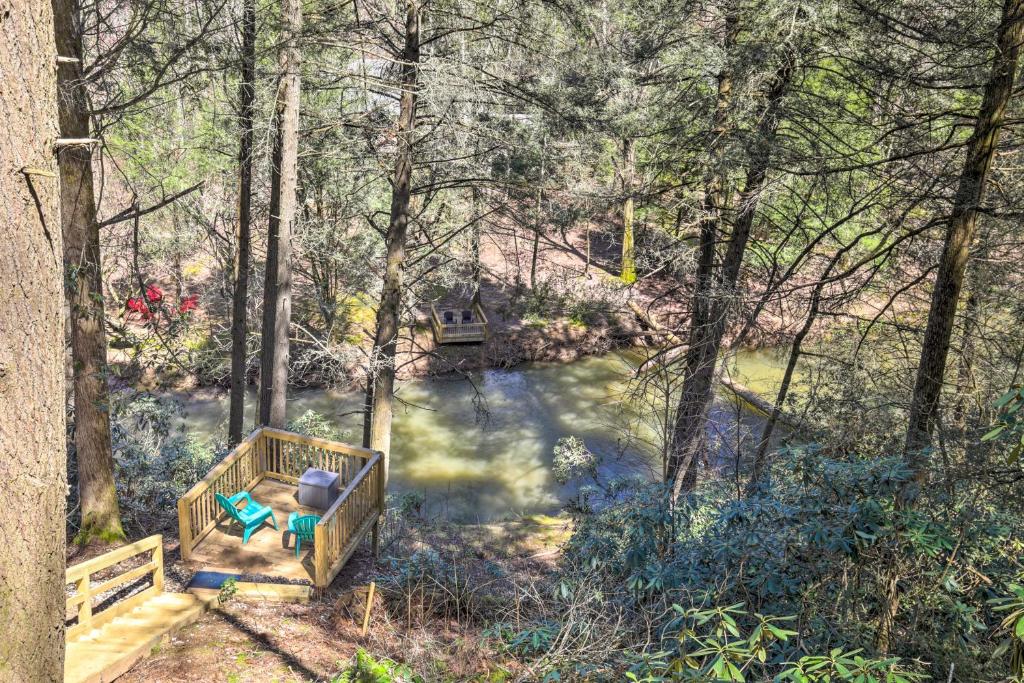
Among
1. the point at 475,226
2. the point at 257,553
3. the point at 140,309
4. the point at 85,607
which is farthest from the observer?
the point at 475,226

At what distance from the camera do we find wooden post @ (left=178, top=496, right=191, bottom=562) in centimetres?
715

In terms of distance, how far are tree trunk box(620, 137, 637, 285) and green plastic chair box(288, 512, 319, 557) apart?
5.68 metres

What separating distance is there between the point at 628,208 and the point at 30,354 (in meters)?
19.5

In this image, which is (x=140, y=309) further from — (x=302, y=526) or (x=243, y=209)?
(x=302, y=526)

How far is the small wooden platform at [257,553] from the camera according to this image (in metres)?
7.30

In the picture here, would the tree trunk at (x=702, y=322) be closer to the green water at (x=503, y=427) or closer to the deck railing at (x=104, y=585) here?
the green water at (x=503, y=427)

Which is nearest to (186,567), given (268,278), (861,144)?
(268,278)

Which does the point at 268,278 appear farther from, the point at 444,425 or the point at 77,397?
the point at 444,425

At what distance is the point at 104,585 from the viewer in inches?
215

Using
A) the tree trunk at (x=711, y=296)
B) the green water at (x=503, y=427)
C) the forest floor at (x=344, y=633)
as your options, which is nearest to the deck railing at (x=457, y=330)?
the green water at (x=503, y=427)

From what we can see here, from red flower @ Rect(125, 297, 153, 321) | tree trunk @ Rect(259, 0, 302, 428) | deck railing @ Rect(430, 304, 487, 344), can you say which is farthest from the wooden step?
deck railing @ Rect(430, 304, 487, 344)

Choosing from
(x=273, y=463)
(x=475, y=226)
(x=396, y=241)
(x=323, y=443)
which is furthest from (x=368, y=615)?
(x=475, y=226)

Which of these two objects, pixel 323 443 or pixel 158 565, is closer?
pixel 158 565

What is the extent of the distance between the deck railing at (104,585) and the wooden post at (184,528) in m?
0.81
